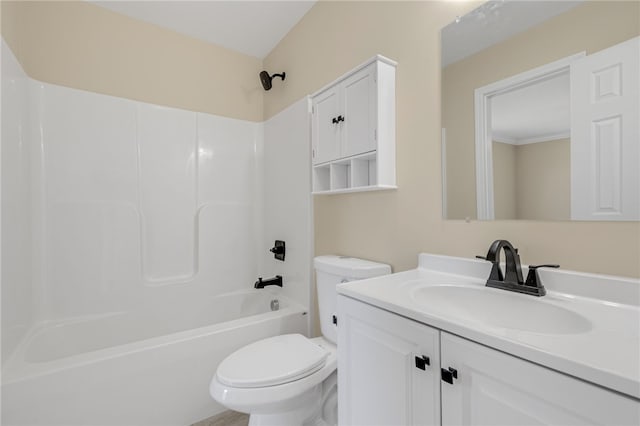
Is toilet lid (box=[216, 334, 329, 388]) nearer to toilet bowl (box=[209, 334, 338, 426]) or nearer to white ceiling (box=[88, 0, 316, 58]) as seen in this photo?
toilet bowl (box=[209, 334, 338, 426])

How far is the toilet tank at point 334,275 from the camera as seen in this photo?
4.46ft

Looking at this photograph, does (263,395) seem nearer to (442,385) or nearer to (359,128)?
(442,385)

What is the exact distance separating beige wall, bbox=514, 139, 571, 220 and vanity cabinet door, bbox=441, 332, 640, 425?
56cm

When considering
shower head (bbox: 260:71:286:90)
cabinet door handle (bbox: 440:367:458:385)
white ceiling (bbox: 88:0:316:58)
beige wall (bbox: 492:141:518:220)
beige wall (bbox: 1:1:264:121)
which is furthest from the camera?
shower head (bbox: 260:71:286:90)

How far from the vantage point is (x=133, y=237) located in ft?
6.71

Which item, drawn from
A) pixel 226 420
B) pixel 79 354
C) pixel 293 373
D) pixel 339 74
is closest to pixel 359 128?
pixel 339 74

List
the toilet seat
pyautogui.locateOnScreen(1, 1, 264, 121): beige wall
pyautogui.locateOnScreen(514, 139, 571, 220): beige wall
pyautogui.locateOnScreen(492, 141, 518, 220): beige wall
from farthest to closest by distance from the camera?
pyautogui.locateOnScreen(1, 1, 264, 121): beige wall, the toilet seat, pyautogui.locateOnScreen(492, 141, 518, 220): beige wall, pyautogui.locateOnScreen(514, 139, 571, 220): beige wall

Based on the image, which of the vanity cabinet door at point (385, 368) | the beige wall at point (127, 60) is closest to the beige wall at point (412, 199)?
the vanity cabinet door at point (385, 368)

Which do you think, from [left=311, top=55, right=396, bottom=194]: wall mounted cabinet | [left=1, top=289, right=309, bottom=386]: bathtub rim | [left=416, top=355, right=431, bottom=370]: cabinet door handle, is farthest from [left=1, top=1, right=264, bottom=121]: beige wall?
[left=416, top=355, right=431, bottom=370]: cabinet door handle

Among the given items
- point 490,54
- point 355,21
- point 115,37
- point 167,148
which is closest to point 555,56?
point 490,54

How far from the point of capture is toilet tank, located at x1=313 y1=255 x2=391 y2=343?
1.36 meters

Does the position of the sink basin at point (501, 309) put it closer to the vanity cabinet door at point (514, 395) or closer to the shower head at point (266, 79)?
the vanity cabinet door at point (514, 395)

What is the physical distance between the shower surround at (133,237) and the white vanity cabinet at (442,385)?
3.15 ft

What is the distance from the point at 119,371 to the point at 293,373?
83 centimetres
